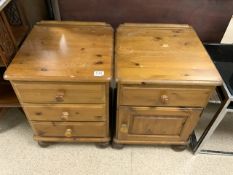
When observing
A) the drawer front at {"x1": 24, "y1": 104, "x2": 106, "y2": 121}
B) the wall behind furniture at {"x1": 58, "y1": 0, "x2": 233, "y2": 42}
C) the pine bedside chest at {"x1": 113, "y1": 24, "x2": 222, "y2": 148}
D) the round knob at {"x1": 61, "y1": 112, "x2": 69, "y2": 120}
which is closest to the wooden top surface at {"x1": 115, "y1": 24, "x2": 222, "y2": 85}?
the pine bedside chest at {"x1": 113, "y1": 24, "x2": 222, "y2": 148}

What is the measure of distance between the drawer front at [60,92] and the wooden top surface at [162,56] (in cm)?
15

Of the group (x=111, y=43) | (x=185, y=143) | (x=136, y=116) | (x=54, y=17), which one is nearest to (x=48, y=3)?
(x=54, y=17)

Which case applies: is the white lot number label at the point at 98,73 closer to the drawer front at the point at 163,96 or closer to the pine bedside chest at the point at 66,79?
the pine bedside chest at the point at 66,79

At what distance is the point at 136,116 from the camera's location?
3.34 ft

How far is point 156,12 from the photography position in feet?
3.99

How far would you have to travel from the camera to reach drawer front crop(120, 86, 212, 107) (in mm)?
885

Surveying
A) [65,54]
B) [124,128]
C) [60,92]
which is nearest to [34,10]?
[65,54]

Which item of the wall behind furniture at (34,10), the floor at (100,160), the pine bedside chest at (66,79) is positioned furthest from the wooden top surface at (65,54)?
the floor at (100,160)

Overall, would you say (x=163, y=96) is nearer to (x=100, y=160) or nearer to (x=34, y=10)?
(x=100, y=160)

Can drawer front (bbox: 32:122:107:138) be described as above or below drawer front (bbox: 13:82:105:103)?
below

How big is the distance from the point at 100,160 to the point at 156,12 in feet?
3.23

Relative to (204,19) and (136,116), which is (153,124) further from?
(204,19)

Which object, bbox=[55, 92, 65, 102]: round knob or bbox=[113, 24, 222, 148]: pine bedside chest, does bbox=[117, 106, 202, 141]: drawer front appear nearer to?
bbox=[113, 24, 222, 148]: pine bedside chest

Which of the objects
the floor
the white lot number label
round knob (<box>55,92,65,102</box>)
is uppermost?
the white lot number label
